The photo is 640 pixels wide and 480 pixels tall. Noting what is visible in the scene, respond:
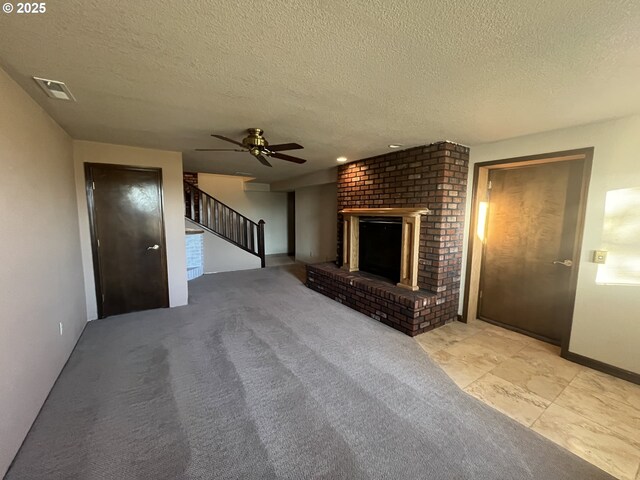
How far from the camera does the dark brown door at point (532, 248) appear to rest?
2.78 metres

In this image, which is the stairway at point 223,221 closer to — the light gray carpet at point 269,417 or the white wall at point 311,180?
the white wall at point 311,180

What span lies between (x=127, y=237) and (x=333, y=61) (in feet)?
11.7

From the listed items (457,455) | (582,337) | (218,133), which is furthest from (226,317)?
(582,337)

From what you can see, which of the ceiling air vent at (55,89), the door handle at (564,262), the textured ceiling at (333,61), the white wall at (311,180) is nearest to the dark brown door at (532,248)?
the door handle at (564,262)

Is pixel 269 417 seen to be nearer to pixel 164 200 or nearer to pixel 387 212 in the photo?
pixel 387 212

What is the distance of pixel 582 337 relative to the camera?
8.32ft

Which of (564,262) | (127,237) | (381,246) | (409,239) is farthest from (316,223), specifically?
(564,262)

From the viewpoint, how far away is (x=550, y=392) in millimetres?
2117

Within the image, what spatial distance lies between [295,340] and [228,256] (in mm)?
4006

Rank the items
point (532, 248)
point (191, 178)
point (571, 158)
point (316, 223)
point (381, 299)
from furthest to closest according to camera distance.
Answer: point (191, 178) < point (316, 223) < point (381, 299) < point (532, 248) < point (571, 158)

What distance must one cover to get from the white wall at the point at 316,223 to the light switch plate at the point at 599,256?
4074 mm

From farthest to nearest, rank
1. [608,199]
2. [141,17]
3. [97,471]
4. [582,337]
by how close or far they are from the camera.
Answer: [582,337] → [608,199] → [97,471] → [141,17]

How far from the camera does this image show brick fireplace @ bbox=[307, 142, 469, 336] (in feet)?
10.5

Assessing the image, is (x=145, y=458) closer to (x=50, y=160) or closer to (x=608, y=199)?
(x=50, y=160)
